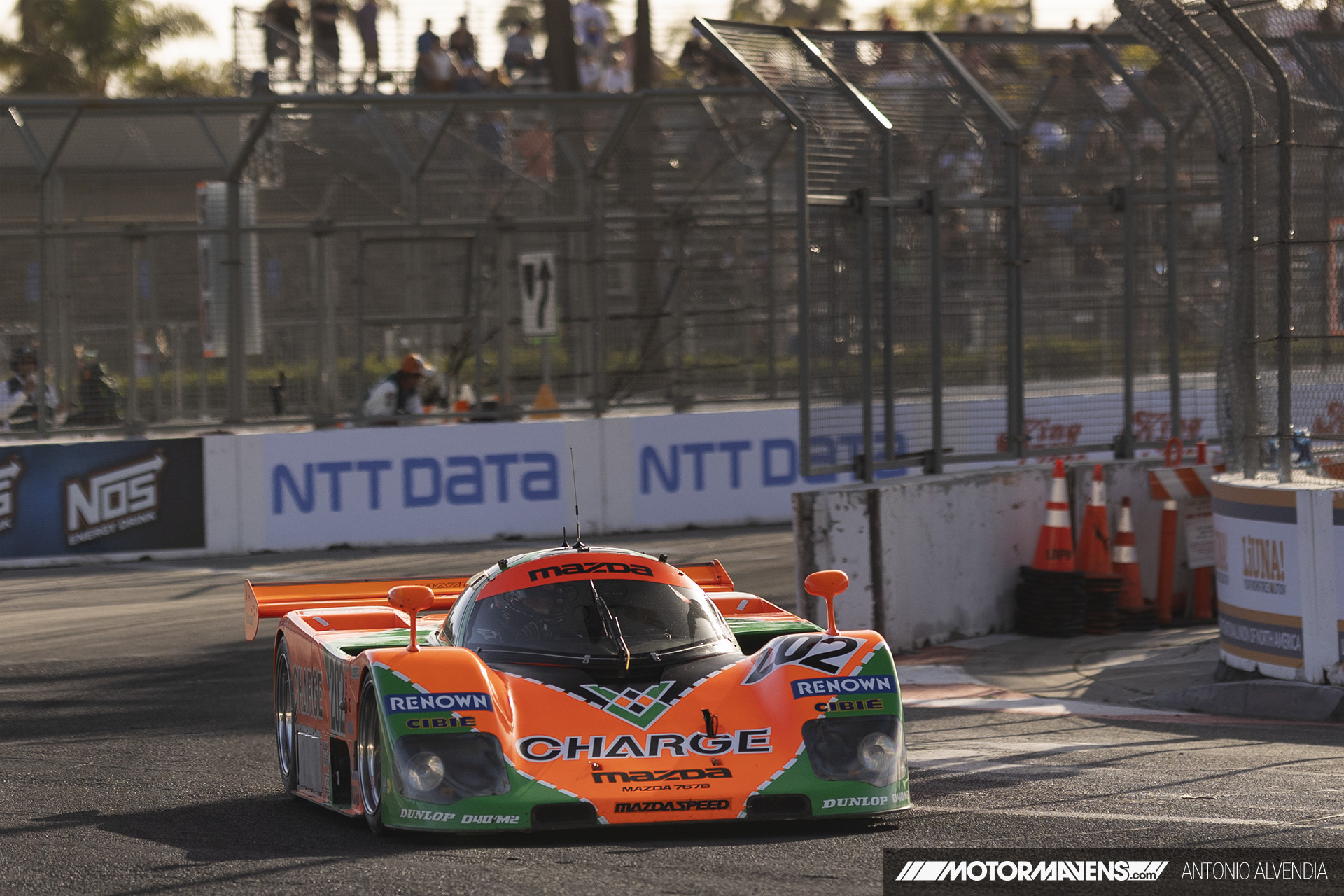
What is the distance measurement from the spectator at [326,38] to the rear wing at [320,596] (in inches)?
566

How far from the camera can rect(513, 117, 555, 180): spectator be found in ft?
55.7

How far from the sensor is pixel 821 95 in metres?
11.1

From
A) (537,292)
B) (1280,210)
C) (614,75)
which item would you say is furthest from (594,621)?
(614,75)

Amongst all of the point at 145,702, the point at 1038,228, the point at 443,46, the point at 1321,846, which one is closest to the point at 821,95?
the point at 1038,228

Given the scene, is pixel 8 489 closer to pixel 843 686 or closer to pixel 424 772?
pixel 424 772

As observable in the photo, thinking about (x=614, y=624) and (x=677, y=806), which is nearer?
(x=677, y=806)

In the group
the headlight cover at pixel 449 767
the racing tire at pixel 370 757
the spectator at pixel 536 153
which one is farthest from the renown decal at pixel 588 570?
the spectator at pixel 536 153

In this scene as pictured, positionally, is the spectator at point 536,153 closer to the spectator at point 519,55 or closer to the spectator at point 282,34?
the spectator at point 282,34

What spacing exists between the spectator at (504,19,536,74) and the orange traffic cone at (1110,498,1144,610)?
44.5ft

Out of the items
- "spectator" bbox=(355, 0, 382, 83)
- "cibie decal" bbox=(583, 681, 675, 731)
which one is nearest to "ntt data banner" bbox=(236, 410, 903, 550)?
"spectator" bbox=(355, 0, 382, 83)

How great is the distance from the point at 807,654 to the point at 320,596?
9.39ft

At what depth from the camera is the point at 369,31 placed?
861 inches

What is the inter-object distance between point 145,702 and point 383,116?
27.0 feet

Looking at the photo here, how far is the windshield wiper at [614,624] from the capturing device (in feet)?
21.7
